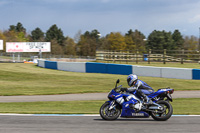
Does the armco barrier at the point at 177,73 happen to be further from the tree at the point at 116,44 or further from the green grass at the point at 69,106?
the tree at the point at 116,44

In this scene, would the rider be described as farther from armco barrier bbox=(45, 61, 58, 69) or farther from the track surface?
armco barrier bbox=(45, 61, 58, 69)

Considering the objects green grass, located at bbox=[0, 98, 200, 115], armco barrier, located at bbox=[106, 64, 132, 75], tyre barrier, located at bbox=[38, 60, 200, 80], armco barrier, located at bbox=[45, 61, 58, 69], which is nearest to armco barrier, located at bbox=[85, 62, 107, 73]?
tyre barrier, located at bbox=[38, 60, 200, 80]

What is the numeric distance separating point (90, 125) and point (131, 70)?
16.3 metres

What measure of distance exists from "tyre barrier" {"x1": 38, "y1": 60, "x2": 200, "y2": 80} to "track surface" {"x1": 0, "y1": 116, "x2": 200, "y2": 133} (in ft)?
40.9

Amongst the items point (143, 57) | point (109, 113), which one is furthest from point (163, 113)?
point (143, 57)

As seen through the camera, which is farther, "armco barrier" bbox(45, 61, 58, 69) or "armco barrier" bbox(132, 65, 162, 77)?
"armco barrier" bbox(45, 61, 58, 69)

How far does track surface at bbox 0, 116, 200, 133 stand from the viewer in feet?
24.7

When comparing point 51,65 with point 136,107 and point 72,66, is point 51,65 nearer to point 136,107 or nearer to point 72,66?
point 72,66

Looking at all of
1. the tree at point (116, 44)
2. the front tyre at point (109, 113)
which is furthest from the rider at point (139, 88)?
the tree at point (116, 44)

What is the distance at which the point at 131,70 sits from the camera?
79.6 feet

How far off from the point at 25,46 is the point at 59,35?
261ft

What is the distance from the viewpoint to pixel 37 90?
17531 millimetres

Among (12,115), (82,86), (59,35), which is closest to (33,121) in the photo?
(12,115)

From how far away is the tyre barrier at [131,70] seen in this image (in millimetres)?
21344
